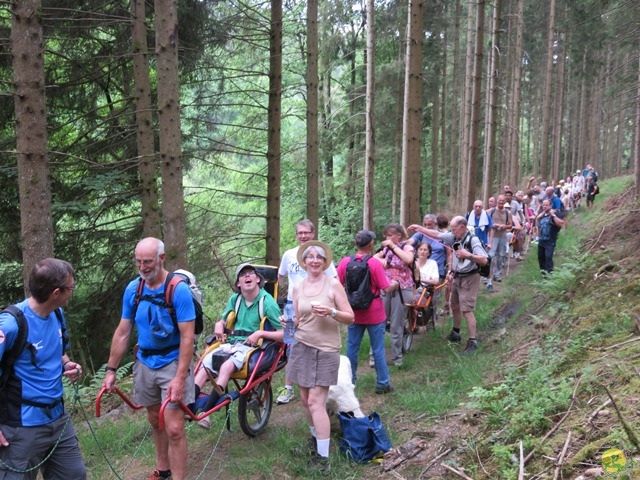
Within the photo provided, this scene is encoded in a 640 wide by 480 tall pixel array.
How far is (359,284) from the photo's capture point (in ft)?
19.1

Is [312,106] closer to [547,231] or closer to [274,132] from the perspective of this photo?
[274,132]

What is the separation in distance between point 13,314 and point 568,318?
267 inches

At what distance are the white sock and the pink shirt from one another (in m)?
1.76

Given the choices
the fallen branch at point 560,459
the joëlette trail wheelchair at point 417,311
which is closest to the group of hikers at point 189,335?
the joëlette trail wheelchair at point 417,311

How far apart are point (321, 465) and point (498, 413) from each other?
1.69 metres

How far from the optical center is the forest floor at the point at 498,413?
352 cm

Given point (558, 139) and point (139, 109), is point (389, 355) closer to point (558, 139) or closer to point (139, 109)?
point (139, 109)

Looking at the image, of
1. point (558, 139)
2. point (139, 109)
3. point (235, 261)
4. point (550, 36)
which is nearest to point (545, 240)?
point (235, 261)

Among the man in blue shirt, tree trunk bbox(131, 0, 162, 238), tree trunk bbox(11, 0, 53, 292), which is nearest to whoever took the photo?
tree trunk bbox(11, 0, 53, 292)

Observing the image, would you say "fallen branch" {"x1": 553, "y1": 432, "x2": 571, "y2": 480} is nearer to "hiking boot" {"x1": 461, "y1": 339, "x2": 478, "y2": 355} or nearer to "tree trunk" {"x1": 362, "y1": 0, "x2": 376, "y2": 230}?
"hiking boot" {"x1": 461, "y1": 339, "x2": 478, "y2": 355}

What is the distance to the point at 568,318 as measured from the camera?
6984mm

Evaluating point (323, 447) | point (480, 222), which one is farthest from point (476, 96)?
point (323, 447)

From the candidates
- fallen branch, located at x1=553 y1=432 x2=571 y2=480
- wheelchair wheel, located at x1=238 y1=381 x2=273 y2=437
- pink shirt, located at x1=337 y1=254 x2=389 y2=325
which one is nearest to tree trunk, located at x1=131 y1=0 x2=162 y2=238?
pink shirt, located at x1=337 y1=254 x2=389 y2=325

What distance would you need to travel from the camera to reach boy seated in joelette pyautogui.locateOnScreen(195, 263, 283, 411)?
493 cm
